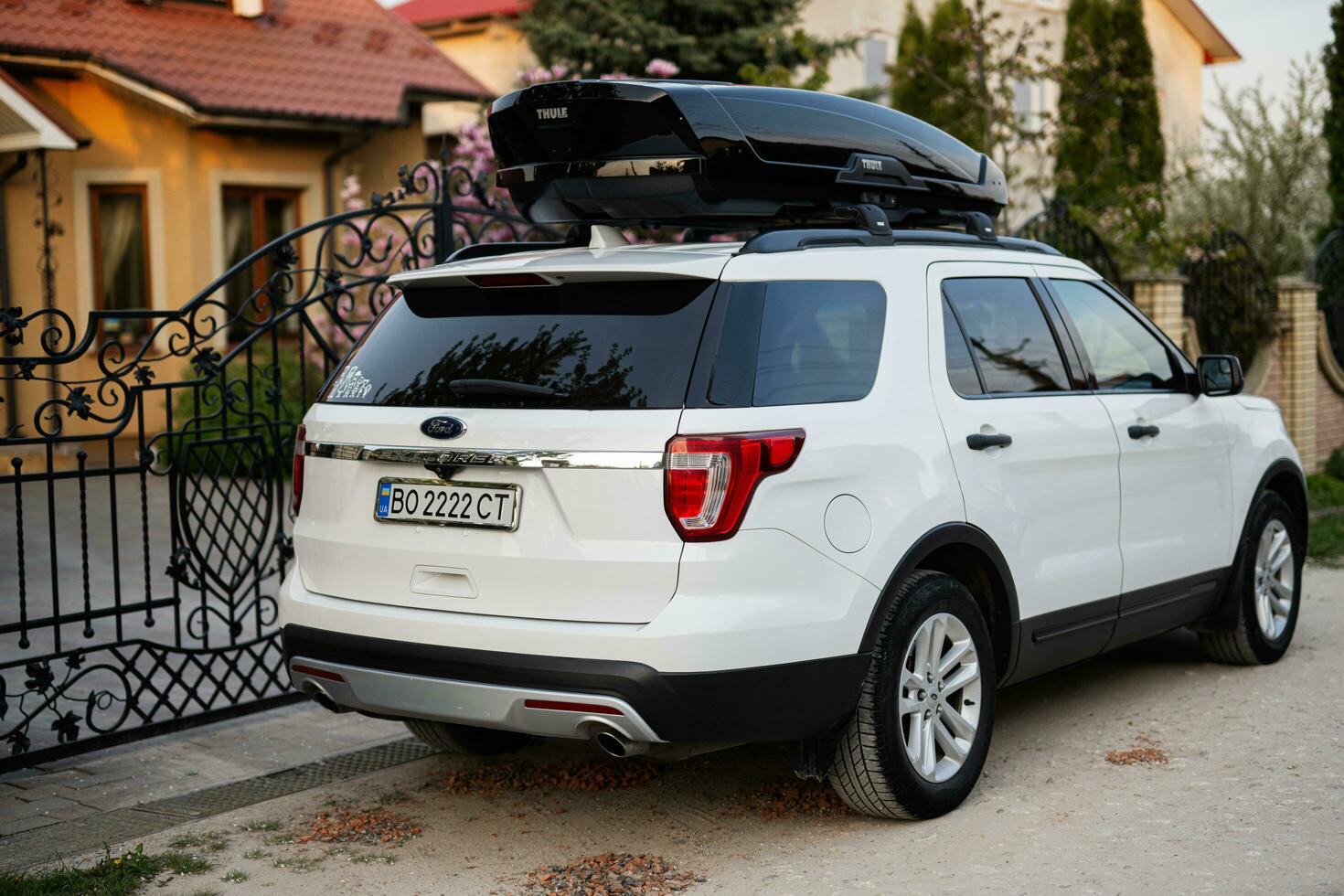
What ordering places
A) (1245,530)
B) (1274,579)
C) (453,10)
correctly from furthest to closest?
(453,10)
(1274,579)
(1245,530)

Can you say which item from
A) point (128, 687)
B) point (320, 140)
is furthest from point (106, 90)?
point (128, 687)

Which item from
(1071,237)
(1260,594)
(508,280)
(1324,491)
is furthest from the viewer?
(1324,491)

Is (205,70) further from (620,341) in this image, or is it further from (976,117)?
(620,341)

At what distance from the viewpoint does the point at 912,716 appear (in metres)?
4.71

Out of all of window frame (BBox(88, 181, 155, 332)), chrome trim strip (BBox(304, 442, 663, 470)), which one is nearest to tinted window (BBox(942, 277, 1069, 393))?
chrome trim strip (BBox(304, 442, 663, 470))

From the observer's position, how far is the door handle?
487cm

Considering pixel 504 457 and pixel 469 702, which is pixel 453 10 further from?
pixel 469 702

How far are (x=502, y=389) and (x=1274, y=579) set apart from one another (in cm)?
433

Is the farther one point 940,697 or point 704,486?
point 940,697

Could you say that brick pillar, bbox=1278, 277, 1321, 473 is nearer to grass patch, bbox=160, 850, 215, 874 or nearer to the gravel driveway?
the gravel driveway

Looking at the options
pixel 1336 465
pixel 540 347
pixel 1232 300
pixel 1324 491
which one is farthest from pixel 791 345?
pixel 1336 465

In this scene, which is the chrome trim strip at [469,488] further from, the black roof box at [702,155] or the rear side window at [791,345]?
the black roof box at [702,155]

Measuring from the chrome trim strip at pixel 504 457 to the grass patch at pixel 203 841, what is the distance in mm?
1296

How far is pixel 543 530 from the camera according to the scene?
4.14 metres
